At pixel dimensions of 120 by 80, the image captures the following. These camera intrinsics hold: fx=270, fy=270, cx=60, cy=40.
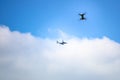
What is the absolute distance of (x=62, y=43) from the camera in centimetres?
9850

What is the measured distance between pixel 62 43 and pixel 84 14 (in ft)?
67.5

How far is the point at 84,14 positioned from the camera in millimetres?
81125

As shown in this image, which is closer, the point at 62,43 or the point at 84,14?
the point at 84,14
